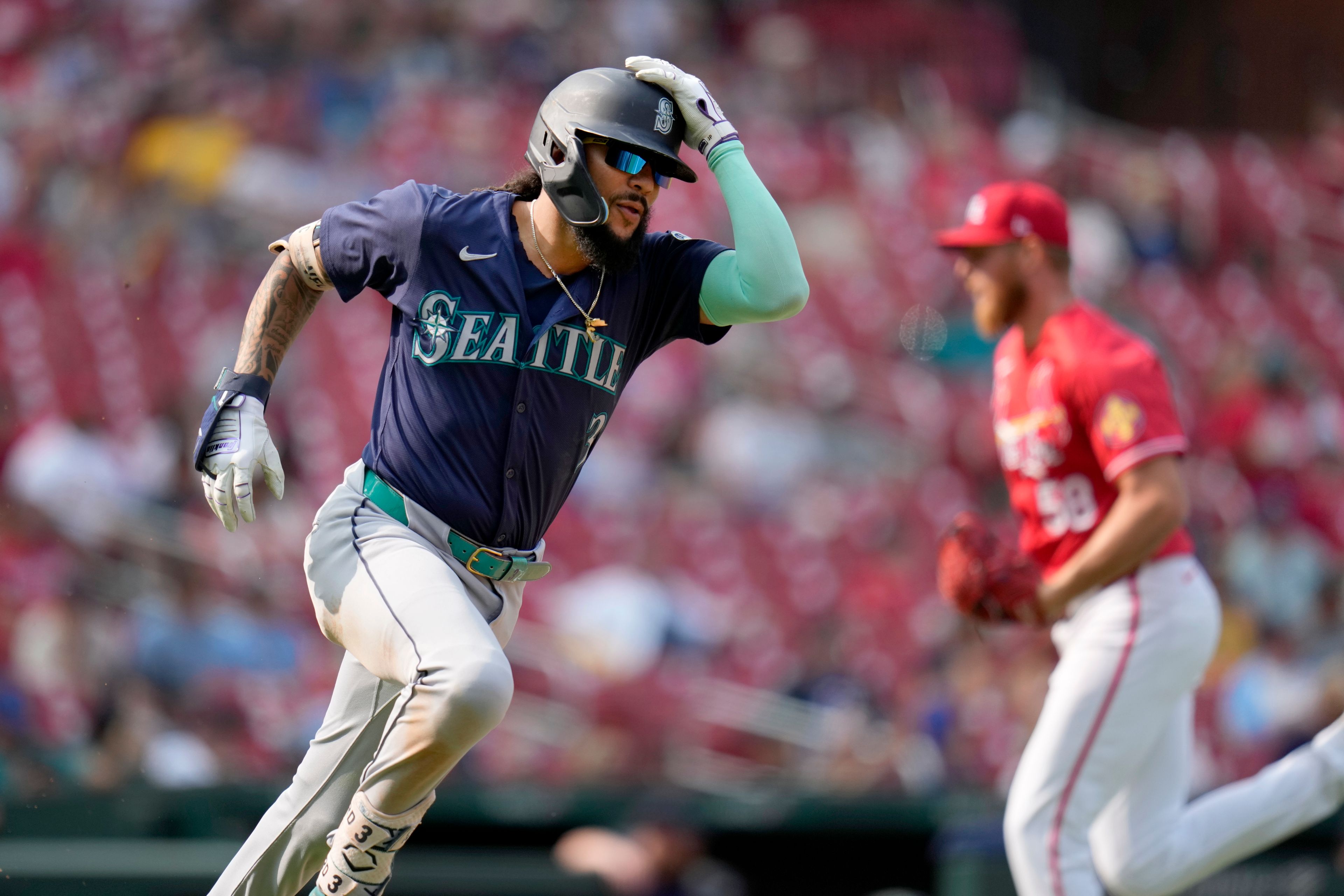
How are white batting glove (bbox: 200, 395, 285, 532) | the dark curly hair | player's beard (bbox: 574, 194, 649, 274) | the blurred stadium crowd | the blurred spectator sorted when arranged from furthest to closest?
the blurred stadium crowd < the blurred spectator < the dark curly hair < player's beard (bbox: 574, 194, 649, 274) < white batting glove (bbox: 200, 395, 285, 532)

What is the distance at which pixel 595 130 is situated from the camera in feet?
11.3

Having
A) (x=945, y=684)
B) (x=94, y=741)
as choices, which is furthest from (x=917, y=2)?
(x=94, y=741)

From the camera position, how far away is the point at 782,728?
9.22m

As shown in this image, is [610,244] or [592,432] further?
[592,432]

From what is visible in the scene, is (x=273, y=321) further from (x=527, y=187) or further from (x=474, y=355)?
(x=527, y=187)

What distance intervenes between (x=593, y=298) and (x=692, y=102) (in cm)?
53

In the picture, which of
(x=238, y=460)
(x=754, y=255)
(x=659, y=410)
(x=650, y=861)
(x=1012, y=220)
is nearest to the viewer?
(x=238, y=460)

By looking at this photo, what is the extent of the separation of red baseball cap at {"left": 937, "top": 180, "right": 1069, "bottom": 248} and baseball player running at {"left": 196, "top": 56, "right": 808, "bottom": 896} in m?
1.31

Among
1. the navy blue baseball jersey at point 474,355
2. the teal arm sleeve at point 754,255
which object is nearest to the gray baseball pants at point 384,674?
the navy blue baseball jersey at point 474,355

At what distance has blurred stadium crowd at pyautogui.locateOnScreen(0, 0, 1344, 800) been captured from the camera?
8.42 metres

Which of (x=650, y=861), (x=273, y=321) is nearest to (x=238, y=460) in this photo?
(x=273, y=321)

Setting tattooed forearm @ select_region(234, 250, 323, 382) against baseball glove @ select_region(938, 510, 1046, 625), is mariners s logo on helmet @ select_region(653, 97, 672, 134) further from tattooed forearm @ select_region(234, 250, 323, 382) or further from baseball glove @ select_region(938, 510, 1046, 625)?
baseball glove @ select_region(938, 510, 1046, 625)

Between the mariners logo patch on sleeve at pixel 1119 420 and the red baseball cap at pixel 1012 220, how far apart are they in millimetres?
637

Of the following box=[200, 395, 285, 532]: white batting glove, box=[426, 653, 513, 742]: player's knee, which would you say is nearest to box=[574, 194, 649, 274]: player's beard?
box=[200, 395, 285, 532]: white batting glove
